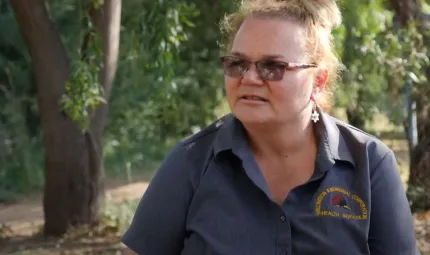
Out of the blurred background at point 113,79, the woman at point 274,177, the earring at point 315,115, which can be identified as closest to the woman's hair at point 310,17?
the woman at point 274,177

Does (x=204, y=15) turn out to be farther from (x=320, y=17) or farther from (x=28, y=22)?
(x=320, y=17)

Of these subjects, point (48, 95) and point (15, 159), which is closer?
point (48, 95)

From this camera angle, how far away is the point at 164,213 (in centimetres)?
231

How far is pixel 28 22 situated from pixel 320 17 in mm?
5988

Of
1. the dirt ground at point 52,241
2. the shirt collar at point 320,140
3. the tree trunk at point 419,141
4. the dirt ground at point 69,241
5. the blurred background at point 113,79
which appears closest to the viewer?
the shirt collar at point 320,140

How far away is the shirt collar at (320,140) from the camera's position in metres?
2.38

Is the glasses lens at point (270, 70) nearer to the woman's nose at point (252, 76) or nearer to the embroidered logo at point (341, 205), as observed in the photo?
the woman's nose at point (252, 76)

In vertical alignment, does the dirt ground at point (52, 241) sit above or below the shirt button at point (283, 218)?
below

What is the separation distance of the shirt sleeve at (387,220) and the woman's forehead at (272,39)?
0.44 m

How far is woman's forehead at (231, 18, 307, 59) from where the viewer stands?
7.53 ft

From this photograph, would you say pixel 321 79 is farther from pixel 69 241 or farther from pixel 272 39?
pixel 69 241

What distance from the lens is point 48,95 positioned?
8195mm

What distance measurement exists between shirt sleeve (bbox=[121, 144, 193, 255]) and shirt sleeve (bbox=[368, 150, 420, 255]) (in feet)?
1.76

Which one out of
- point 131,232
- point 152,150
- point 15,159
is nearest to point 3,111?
point 15,159
